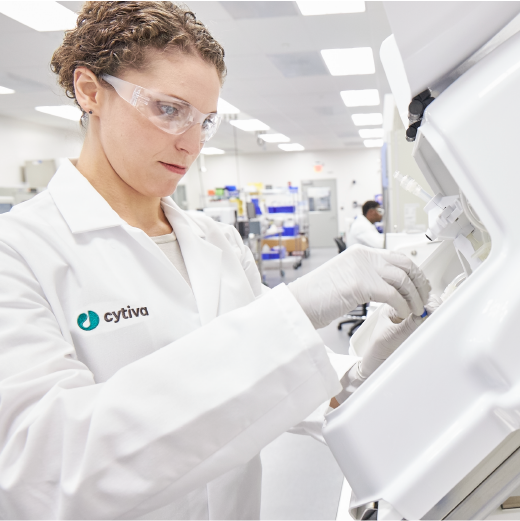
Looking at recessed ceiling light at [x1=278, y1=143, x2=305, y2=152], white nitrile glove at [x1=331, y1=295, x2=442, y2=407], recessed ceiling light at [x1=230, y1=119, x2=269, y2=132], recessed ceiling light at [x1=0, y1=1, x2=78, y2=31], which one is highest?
recessed ceiling light at [x1=0, y1=1, x2=78, y2=31]

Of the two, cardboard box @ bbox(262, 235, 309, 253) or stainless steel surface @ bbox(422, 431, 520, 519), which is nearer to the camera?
stainless steel surface @ bbox(422, 431, 520, 519)

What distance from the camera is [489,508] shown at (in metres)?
0.51

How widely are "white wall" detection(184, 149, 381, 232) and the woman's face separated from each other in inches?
492

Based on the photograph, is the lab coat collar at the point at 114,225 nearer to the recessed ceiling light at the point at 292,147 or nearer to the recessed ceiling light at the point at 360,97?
the recessed ceiling light at the point at 360,97

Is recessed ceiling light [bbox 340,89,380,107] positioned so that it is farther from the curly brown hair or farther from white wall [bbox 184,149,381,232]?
white wall [bbox 184,149,381,232]

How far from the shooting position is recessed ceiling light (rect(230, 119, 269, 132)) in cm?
847

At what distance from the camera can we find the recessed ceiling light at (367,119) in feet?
26.8

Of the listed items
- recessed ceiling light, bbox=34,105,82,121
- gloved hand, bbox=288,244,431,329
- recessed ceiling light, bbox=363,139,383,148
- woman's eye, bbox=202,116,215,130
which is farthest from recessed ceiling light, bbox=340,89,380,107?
gloved hand, bbox=288,244,431,329

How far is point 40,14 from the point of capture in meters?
3.61

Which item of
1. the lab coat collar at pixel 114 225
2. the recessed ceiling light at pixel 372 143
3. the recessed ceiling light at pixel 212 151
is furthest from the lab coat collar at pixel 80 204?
the recessed ceiling light at pixel 372 143

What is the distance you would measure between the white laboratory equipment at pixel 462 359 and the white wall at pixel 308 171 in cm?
1299

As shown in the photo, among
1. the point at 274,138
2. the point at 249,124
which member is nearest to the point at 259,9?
the point at 249,124

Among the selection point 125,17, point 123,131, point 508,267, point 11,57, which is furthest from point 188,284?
point 11,57

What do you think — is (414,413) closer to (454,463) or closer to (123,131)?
(454,463)
